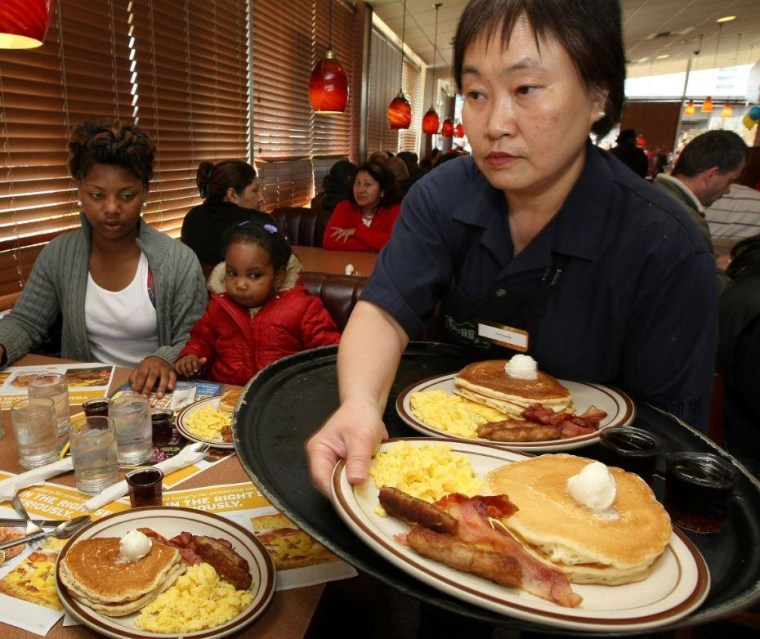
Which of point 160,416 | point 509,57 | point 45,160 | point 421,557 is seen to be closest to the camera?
point 421,557

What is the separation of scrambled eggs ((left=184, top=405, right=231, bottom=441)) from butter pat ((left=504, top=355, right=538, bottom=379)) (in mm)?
793

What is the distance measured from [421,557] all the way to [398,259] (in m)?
0.78

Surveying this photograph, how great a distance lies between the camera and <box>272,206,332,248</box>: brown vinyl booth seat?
5.74m

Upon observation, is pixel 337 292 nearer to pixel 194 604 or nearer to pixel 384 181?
pixel 194 604

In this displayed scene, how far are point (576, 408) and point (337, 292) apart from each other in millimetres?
1664

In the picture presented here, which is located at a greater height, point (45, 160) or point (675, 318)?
point (45, 160)

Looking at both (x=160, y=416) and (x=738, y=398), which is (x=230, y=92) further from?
(x=738, y=398)

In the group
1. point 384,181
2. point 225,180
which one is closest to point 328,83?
point 384,181

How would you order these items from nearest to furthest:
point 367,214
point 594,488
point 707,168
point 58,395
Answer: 1. point 594,488
2. point 58,395
3. point 707,168
4. point 367,214

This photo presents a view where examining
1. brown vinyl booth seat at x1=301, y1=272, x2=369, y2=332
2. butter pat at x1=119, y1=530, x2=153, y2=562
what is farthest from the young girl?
butter pat at x1=119, y1=530, x2=153, y2=562

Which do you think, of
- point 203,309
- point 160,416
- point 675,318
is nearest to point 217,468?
point 160,416

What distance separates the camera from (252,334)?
7.84 feet

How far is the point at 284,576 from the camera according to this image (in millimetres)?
1064

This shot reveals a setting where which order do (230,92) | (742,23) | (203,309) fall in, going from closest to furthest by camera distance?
(203,309) → (230,92) → (742,23)
